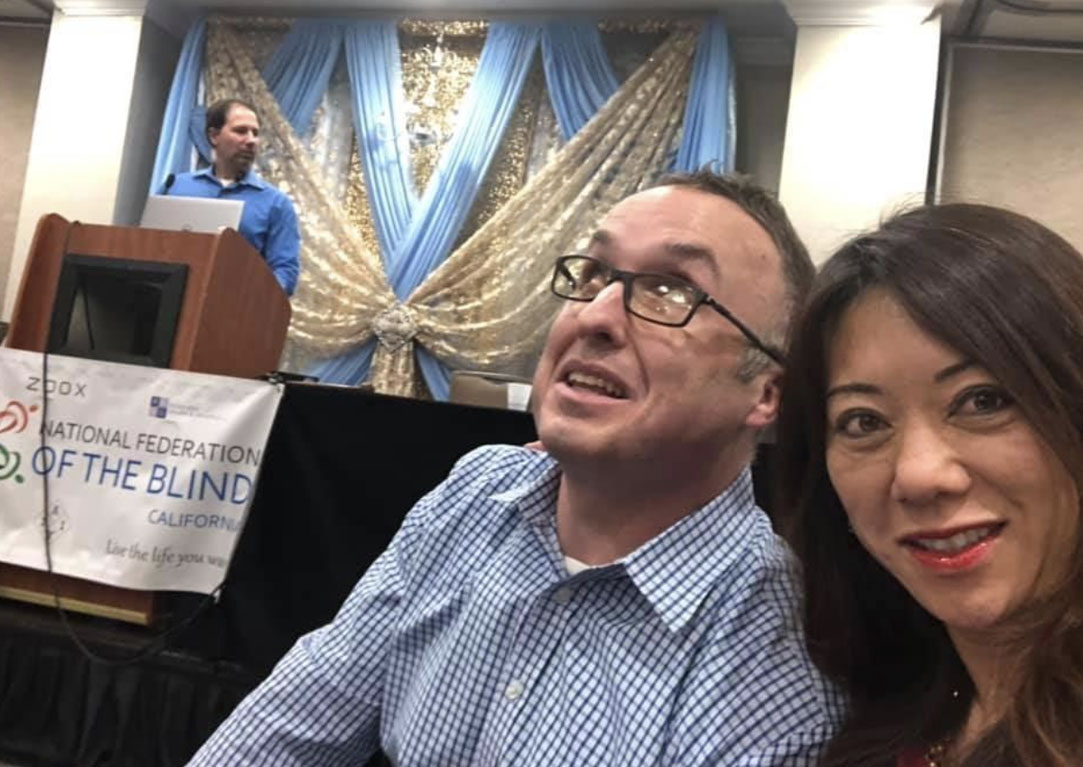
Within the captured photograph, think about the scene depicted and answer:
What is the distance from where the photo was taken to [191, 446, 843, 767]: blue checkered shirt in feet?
2.67

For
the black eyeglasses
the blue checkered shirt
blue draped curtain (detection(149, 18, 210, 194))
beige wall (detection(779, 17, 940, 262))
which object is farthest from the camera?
blue draped curtain (detection(149, 18, 210, 194))

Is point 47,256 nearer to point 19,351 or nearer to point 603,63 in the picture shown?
point 19,351

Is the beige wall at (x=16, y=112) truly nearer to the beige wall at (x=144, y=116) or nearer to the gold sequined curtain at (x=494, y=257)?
the beige wall at (x=144, y=116)

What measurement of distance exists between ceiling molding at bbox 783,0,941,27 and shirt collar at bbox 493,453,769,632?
3.59 metres

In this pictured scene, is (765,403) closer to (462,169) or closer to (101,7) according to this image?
(462,169)

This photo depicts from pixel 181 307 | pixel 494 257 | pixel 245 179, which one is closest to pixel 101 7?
pixel 245 179

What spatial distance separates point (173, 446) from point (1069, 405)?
66.4 inches

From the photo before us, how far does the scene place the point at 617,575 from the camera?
3.00ft

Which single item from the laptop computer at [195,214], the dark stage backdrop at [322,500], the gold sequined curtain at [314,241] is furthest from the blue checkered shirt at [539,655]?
the gold sequined curtain at [314,241]

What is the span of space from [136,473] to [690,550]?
138 cm

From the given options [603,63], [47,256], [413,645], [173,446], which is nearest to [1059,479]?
[413,645]

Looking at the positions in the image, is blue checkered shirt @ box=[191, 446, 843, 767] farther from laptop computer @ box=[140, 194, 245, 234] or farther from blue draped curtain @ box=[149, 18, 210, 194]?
blue draped curtain @ box=[149, 18, 210, 194]

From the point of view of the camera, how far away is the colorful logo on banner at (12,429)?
198 centimetres

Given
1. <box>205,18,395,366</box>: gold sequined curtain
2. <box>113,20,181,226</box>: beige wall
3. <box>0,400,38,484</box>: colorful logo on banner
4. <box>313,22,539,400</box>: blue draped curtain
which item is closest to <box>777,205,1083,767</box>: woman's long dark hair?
<box>0,400,38,484</box>: colorful logo on banner
